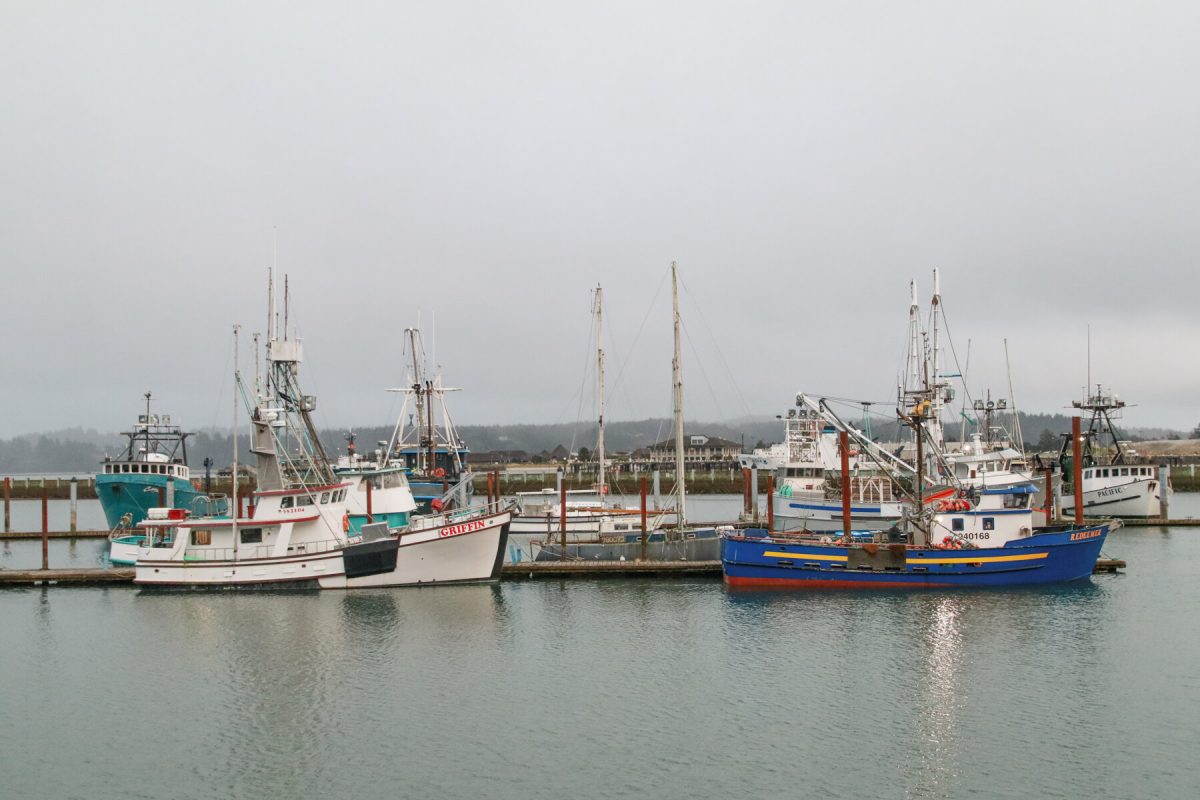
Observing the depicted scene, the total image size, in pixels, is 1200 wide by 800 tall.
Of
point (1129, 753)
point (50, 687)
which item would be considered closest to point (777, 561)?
point (1129, 753)

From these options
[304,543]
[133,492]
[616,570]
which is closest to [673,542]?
[616,570]

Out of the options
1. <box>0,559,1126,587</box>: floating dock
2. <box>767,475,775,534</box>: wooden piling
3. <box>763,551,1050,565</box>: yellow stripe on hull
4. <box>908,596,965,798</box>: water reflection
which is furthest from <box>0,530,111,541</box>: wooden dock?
<box>908,596,965,798</box>: water reflection

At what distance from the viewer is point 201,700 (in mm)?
24641

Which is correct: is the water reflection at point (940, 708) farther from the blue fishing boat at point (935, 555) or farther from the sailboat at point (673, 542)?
the sailboat at point (673, 542)

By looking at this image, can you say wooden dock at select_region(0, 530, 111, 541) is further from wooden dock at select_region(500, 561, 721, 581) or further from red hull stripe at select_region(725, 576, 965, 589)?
red hull stripe at select_region(725, 576, 965, 589)

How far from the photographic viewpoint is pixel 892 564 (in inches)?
1490

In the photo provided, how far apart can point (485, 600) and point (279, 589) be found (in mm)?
8193

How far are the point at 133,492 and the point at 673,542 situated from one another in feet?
115

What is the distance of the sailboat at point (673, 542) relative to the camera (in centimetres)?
4316

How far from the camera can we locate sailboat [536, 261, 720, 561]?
4316 centimetres

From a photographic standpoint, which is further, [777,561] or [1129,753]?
[777,561]

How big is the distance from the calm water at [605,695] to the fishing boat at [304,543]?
1173 mm

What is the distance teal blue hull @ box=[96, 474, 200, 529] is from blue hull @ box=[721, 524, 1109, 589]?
36.4 metres

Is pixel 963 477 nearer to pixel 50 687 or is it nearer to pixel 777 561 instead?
pixel 777 561
